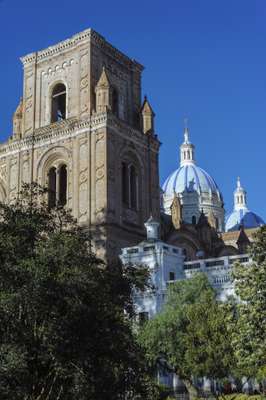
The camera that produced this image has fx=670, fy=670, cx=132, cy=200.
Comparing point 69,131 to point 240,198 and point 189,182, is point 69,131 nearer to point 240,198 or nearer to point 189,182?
point 189,182

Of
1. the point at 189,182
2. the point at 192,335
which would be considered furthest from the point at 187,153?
the point at 192,335

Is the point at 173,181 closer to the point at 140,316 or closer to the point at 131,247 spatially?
the point at 131,247

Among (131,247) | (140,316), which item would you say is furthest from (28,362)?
(131,247)

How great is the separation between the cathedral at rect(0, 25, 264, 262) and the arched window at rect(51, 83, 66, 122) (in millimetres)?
100

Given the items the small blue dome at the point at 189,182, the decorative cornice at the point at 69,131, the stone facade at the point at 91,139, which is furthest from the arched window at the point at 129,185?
the small blue dome at the point at 189,182

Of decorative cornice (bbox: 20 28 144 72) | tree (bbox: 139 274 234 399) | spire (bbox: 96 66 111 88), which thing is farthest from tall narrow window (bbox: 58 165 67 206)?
tree (bbox: 139 274 234 399)

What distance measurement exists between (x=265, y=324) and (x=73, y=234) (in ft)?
27.3

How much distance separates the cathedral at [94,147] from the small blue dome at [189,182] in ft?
88.9

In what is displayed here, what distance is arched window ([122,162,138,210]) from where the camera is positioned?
5603 cm

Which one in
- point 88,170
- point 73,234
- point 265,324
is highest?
point 88,170

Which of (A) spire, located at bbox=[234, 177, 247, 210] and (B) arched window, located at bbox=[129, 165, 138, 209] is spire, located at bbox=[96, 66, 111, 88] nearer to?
(B) arched window, located at bbox=[129, 165, 138, 209]

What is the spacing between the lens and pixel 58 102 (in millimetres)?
61250

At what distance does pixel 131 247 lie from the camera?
1986 inches

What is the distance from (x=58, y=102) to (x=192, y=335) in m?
32.6
